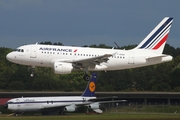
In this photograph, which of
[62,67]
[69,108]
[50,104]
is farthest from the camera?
[50,104]

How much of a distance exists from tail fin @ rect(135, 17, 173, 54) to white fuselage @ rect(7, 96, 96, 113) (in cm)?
1053

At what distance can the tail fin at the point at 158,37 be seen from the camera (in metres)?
97.6

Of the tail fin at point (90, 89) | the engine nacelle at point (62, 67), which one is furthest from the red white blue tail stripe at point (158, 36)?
the engine nacelle at point (62, 67)

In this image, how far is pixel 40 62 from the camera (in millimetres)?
89438

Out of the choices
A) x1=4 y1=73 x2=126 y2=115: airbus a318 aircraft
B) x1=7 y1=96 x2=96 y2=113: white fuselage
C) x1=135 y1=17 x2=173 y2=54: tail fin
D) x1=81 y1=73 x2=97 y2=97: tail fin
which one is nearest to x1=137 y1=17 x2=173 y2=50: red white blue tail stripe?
x1=135 y1=17 x2=173 y2=54: tail fin

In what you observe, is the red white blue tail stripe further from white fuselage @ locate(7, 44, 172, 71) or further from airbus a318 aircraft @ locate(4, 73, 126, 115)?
airbus a318 aircraft @ locate(4, 73, 126, 115)

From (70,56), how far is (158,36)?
51.1 ft

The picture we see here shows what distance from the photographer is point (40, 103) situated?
303ft

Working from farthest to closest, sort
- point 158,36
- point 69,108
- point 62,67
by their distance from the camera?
point 158,36, point 69,108, point 62,67

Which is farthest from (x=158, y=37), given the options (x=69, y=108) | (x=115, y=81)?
(x=115, y=81)

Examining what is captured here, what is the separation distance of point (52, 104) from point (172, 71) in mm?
40565

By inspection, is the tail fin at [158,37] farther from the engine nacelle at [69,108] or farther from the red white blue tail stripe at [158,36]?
the engine nacelle at [69,108]

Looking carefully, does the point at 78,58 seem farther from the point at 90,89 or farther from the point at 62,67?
the point at 90,89

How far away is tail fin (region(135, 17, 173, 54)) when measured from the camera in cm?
9762
